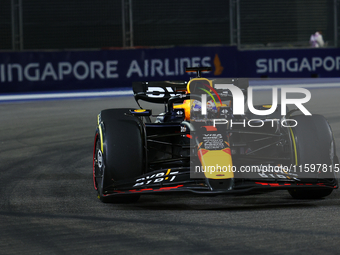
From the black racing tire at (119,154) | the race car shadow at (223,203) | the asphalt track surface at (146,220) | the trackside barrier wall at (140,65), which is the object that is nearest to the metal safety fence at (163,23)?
the trackside barrier wall at (140,65)

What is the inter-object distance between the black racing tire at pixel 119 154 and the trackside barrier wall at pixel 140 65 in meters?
13.1

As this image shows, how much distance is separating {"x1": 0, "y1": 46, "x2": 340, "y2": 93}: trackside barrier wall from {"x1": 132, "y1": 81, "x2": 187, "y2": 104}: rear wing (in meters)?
11.4

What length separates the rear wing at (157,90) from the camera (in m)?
7.31

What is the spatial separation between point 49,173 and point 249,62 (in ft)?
48.6

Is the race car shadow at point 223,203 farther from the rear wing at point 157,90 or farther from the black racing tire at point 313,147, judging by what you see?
the rear wing at point 157,90

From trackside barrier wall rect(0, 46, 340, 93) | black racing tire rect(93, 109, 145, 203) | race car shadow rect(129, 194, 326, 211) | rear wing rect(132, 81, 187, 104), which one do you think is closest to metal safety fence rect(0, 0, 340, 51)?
trackside barrier wall rect(0, 46, 340, 93)

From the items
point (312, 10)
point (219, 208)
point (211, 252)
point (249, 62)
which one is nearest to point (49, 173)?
point (219, 208)

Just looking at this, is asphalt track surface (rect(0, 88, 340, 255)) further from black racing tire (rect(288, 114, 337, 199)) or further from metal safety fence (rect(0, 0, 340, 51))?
metal safety fence (rect(0, 0, 340, 51))

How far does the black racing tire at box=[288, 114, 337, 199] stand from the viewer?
558 cm

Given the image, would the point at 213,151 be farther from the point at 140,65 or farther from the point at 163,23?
the point at 163,23

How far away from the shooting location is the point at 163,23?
72.5ft

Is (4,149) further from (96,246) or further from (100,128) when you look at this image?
(96,246)

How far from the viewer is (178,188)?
5.00 m

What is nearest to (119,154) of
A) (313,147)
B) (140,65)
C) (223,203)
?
(223,203)
